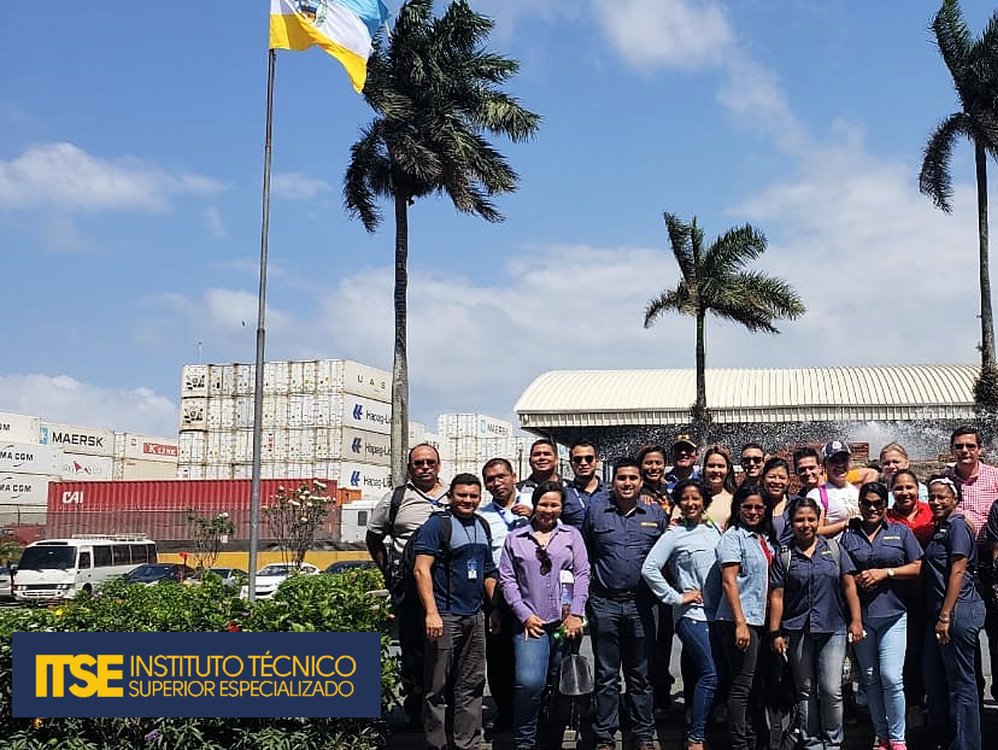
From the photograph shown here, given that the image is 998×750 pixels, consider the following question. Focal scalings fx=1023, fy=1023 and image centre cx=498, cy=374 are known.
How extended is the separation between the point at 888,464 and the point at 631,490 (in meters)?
2.17

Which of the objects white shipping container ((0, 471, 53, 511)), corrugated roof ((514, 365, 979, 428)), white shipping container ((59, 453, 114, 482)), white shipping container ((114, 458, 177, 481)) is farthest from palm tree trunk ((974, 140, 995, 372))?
white shipping container ((114, 458, 177, 481))

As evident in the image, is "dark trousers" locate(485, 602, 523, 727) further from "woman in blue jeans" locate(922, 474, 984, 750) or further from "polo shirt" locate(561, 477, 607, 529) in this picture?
"woman in blue jeans" locate(922, 474, 984, 750)

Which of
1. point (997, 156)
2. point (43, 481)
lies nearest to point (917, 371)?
point (997, 156)

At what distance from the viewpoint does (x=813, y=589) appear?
6086mm

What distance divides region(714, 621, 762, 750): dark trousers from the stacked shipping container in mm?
50874

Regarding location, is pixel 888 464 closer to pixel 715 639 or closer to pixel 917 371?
pixel 715 639

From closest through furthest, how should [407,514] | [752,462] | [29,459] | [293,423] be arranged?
[407,514], [752,462], [29,459], [293,423]

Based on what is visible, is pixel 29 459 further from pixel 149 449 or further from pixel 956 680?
pixel 956 680

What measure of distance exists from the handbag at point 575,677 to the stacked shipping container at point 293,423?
50789 millimetres

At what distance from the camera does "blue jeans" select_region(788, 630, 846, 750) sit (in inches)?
236

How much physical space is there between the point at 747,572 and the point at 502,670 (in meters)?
1.73

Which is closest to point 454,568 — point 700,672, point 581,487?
point 581,487

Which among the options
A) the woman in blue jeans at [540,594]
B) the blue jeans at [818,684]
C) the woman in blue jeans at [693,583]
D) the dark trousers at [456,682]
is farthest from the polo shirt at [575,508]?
the blue jeans at [818,684]

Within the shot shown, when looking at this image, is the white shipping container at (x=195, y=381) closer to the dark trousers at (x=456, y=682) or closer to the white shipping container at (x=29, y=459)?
the white shipping container at (x=29, y=459)
